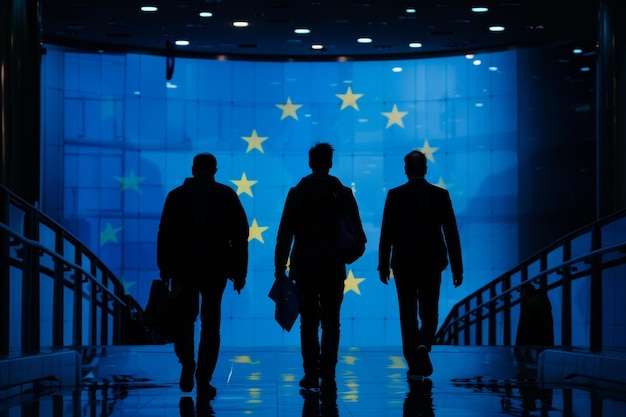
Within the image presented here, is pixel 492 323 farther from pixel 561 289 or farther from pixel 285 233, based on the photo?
pixel 285 233

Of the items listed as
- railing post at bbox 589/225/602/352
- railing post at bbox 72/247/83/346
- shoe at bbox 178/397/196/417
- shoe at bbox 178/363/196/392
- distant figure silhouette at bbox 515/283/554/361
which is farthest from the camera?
distant figure silhouette at bbox 515/283/554/361

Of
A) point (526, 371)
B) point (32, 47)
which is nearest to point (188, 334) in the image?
point (526, 371)

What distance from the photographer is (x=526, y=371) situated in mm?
8367

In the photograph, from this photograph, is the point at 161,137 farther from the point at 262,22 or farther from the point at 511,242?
the point at 511,242

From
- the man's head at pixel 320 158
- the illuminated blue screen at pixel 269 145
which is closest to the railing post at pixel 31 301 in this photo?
the man's head at pixel 320 158

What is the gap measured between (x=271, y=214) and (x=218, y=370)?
14.4 m

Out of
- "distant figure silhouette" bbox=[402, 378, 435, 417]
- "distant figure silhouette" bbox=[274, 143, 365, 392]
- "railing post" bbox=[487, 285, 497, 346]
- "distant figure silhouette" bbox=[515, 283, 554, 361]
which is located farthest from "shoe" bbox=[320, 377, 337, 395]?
"railing post" bbox=[487, 285, 497, 346]

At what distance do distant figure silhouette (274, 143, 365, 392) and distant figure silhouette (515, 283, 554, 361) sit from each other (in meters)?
4.95

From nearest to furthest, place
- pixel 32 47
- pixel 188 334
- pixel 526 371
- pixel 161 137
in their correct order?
pixel 188 334
pixel 526 371
pixel 32 47
pixel 161 137

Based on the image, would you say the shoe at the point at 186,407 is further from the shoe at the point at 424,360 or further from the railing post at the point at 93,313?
the railing post at the point at 93,313

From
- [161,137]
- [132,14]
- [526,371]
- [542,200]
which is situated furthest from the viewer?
[161,137]

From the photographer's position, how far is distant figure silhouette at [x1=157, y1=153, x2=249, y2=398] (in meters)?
6.64

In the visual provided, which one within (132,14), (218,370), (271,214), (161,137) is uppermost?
(132,14)

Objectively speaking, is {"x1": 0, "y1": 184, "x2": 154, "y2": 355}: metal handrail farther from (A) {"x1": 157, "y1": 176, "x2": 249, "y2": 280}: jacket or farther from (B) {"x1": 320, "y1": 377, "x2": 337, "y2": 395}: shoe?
(B) {"x1": 320, "y1": 377, "x2": 337, "y2": 395}: shoe
